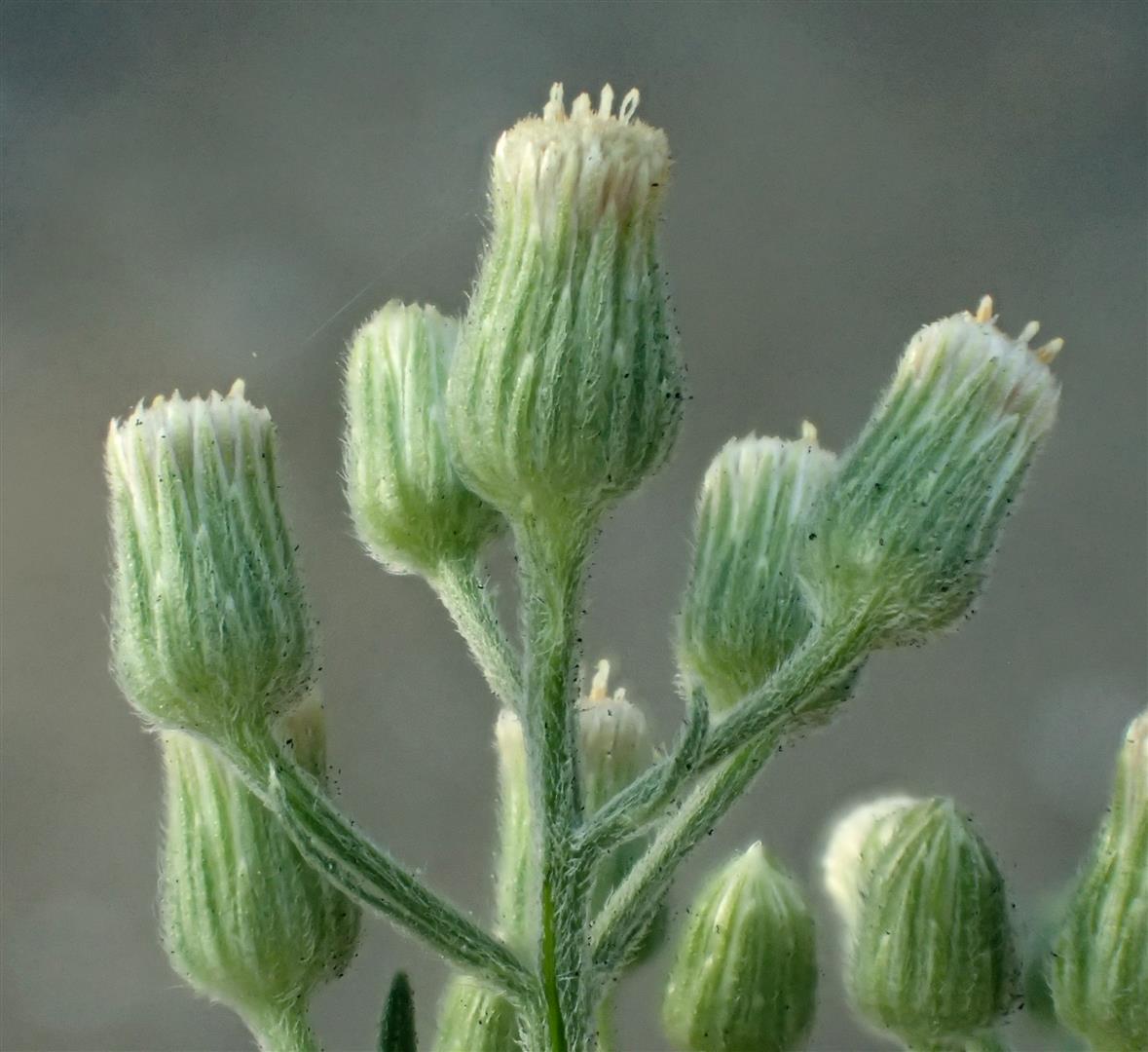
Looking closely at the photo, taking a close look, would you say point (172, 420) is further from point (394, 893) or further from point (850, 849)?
point (850, 849)

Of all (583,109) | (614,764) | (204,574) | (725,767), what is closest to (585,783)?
(614,764)

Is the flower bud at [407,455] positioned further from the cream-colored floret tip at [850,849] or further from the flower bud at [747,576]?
the cream-colored floret tip at [850,849]

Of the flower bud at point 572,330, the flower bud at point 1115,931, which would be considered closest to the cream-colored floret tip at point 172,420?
the flower bud at point 572,330

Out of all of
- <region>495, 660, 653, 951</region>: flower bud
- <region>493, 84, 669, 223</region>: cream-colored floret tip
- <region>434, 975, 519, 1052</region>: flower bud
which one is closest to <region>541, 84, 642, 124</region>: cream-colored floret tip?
<region>493, 84, 669, 223</region>: cream-colored floret tip

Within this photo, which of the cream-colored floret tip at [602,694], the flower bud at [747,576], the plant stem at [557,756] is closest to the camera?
the plant stem at [557,756]

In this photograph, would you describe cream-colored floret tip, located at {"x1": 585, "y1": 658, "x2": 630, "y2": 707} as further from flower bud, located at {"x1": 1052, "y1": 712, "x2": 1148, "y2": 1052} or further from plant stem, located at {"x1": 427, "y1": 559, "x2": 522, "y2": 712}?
flower bud, located at {"x1": 1052, "y1": 712, "x2": 1148, "y2": 1052}

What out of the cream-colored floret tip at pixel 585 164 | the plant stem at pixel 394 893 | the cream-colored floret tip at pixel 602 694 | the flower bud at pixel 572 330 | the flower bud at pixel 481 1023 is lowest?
the flower bud at pixel 481 1023

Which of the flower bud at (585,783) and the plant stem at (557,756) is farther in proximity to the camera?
the flower bud at (585,783)
